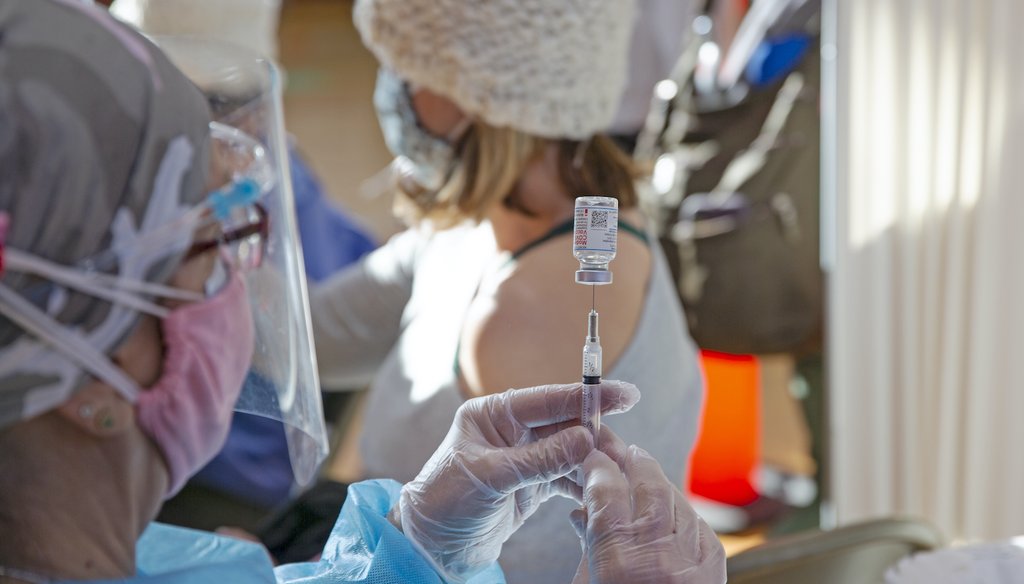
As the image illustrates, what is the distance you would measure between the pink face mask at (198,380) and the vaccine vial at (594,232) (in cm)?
33

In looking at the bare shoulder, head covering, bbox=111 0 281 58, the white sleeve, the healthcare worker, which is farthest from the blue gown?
head covering, bbox=111 0 281 58

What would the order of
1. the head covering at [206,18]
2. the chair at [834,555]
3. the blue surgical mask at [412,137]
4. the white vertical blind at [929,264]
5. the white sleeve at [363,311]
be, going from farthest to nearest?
the head covering at [206,18] < the white vertical blind at [929,264] < the white sleeve at [363,311] < the blue surgical mask at [412,137] < the chair at [834,555]

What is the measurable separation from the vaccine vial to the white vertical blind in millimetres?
1551

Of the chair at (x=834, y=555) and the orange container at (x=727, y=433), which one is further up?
the chair at (x=834, y=555)

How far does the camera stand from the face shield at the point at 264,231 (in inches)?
34.7

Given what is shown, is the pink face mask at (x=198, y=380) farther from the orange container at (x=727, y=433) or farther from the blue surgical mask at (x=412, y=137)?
the orange container at (x=727, y=433)

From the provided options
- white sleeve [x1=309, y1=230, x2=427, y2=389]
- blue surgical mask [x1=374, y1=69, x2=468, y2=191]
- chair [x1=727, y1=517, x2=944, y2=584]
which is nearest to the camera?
chair [x1=727, y1=517, x2=944, y2=584]

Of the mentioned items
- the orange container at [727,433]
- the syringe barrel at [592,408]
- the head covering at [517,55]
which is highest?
→ the head covering at [517,55]

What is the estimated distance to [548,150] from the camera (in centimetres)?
135

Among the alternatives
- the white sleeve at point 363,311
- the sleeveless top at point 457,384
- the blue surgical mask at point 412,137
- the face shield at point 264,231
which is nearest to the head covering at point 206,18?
the white sleeve at point 363,311

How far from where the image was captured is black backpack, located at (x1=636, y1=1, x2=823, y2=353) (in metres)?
2.31

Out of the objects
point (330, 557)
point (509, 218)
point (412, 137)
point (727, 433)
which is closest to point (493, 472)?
point (330, 557)

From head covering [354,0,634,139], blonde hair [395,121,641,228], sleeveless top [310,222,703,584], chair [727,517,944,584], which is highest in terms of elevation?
head covering [354,0,634,139]

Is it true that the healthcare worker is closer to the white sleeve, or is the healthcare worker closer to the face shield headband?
the face shield headband
